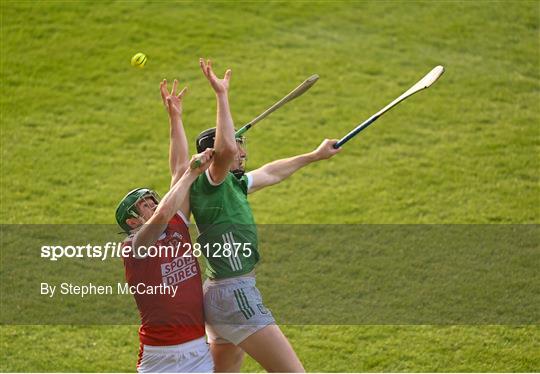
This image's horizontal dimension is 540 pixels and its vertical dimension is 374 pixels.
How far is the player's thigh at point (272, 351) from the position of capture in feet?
24.2

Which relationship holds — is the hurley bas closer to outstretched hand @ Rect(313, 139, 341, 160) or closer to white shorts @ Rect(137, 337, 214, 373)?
outstretched hand @ Rect(313, 139, 341, 160)

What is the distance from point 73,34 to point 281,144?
389 centimetres

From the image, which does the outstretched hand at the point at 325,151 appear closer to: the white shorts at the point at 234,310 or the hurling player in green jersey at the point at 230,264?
the hurling player in green jersey at the point at 230,264

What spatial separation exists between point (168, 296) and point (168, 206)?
723 millimetres

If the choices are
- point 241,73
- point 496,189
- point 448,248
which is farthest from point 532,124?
point 241,73

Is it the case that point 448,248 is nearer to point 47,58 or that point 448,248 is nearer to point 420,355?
point 420,355

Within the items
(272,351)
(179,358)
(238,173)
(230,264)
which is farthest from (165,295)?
(238,173)

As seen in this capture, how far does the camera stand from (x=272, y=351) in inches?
290

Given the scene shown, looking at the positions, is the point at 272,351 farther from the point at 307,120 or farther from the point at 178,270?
the point at 307,120

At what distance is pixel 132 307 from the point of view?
1099 centimetres

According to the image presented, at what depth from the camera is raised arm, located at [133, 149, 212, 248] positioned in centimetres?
698

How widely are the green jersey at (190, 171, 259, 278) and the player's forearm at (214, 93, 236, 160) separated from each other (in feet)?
1.23

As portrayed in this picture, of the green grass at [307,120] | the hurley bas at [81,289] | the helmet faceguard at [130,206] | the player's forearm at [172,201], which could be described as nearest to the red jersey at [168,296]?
the helmet faceguard at [130,206]

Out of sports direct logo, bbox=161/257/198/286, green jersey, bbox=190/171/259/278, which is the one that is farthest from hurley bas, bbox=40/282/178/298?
sports direct logo, bbox=161/257/198/286
